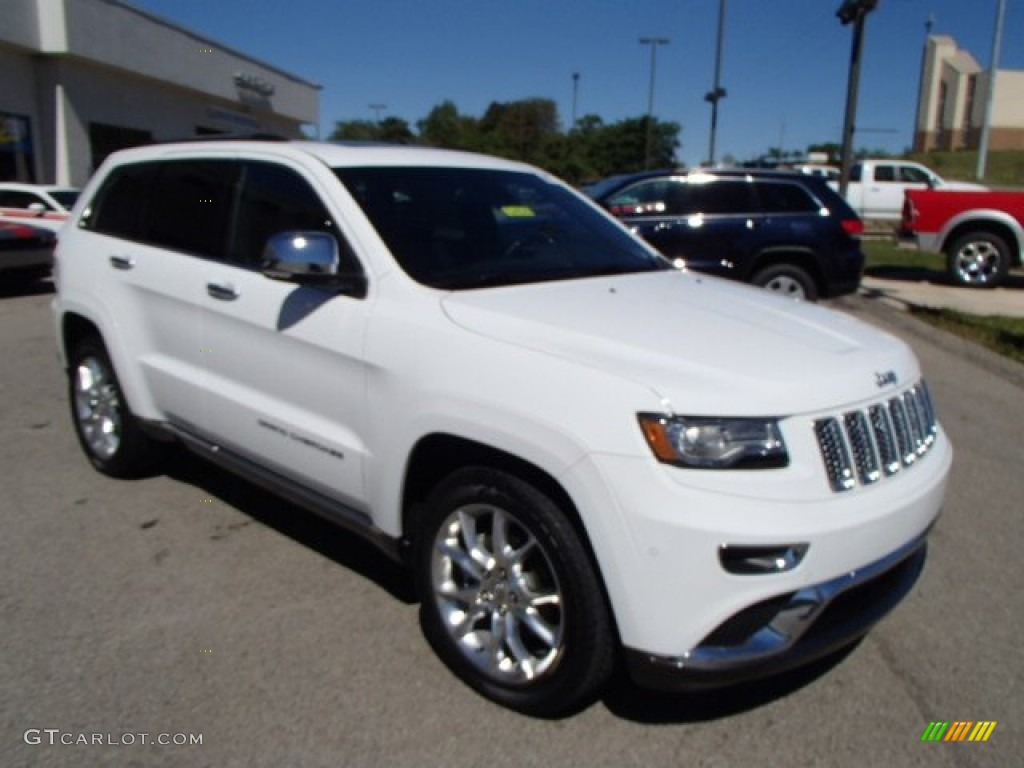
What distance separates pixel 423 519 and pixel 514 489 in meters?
0.50

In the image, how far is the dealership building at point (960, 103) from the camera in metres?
75.7

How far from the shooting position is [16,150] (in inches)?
825

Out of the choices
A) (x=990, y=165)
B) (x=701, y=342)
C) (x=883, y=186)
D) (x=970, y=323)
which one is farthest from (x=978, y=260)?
(x=990, y=165)

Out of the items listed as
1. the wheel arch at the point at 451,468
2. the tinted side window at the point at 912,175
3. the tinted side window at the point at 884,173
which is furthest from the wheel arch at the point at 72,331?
the tinted side window at the point at 912,175

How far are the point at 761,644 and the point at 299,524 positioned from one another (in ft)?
8.54

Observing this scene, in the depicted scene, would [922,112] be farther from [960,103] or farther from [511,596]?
[511,596]

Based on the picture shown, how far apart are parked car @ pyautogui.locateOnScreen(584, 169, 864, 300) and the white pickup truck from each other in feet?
51.9

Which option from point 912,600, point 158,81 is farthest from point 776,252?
Answer: point 158,81

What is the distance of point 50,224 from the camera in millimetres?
13242

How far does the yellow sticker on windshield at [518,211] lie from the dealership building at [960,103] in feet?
267

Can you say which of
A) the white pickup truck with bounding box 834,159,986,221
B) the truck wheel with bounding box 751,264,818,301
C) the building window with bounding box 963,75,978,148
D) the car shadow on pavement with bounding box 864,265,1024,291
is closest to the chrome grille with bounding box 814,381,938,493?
the truck wheel with bounding box 751,264,818,301

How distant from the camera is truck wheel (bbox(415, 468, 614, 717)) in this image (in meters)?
2.60

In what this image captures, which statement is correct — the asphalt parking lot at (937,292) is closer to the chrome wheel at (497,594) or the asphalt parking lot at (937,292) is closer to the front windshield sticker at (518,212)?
the front windshield sticker at (518,212)

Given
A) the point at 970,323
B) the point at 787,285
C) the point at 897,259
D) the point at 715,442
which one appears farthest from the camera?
the point at 897,259
